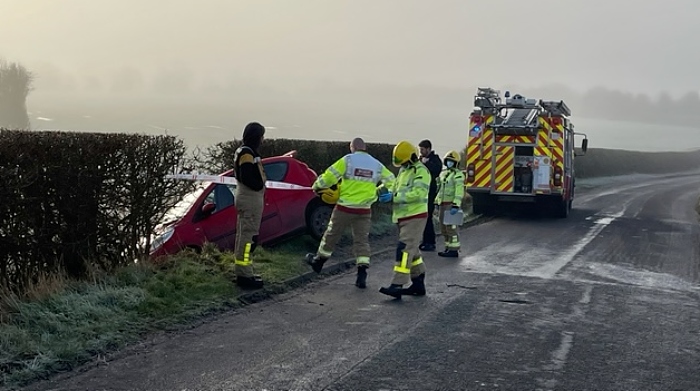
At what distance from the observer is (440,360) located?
6.48 m

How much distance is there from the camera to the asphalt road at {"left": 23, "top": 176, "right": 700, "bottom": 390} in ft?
19.5

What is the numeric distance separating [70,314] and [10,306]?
53 cm

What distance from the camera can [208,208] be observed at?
1116 centimetres

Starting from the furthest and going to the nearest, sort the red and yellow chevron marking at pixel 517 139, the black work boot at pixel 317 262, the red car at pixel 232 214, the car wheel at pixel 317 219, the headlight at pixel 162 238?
the red and yellow chevron marking at pixel 517 139 → the car wheel at pixel 317 219 → the red car at pixel 232 214 → the black work boot at pixel 317 262 → the headlight at pixel 162 238

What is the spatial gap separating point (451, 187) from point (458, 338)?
6.35m

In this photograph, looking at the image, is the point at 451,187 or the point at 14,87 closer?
the point at 451,187

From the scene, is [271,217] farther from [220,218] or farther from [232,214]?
[220,218]

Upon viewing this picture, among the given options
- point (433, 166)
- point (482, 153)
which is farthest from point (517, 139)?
point (433, 166)

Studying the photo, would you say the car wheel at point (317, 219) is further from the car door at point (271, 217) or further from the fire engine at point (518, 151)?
the fire engine at point (518, 151)

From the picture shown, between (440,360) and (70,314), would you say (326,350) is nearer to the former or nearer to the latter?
(440,360)

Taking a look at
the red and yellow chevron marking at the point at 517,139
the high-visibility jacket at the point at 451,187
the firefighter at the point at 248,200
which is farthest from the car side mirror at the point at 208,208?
the red and yellow chevron marking at the point at 517,139

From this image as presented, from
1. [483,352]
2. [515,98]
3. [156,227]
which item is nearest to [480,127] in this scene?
[515,98]

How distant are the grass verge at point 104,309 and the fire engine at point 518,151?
436 inches

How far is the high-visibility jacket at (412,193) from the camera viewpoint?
30.9ft
